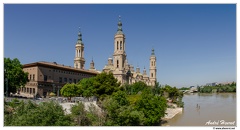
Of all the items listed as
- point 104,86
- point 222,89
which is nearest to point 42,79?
point 104,86

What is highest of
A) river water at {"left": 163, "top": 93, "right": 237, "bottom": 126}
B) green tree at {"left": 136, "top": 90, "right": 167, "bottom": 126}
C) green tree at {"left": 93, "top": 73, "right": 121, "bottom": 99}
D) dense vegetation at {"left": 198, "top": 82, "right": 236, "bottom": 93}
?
green tree at {"left": 93, "top": 73, "right": 121, "bottom": 99}

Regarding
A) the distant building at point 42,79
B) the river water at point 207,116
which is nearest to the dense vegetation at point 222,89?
the river water at point 207,116

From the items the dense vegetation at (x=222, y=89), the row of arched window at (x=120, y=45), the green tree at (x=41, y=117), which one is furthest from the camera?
the dense vegetation at (x=222, y=89)

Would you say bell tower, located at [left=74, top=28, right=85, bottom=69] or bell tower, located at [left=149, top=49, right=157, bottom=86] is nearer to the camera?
bell tower, located at [left=74, top=28, right=85, bottom=69]

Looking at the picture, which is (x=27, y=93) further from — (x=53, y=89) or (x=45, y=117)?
(x=45, y=117)

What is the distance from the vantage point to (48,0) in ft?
45.4

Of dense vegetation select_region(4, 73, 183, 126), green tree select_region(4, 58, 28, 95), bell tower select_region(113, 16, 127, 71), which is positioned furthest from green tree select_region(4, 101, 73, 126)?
bell tower select_region(113, 16, 127, 71)

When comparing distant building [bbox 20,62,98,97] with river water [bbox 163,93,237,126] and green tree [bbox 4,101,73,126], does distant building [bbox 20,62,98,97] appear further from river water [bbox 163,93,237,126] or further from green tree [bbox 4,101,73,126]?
green tree [bbox 4,101,73,126]

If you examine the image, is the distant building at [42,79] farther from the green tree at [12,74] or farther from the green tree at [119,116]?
the green tree at [119,116]

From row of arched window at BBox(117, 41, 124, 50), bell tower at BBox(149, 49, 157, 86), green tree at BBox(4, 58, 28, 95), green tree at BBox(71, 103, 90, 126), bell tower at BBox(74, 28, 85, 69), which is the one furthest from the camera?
bell tower at BBox(149, 49, 157, 86)

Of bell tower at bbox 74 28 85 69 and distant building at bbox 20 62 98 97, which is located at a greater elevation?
bell tower at bbox 74 28 85 69

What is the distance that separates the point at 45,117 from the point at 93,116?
139 inches

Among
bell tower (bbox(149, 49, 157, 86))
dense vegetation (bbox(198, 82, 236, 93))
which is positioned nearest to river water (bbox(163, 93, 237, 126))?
bell tower (bbox(149, 49, 157, 86))

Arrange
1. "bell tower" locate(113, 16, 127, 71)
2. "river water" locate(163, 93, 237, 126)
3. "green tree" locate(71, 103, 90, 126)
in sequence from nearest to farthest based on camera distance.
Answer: "green tree" locate(71, 103, 90, 126) → "river water" locate(163, 93, 237, 126) → "bell tower" locate(113, 16, 127, 71)
